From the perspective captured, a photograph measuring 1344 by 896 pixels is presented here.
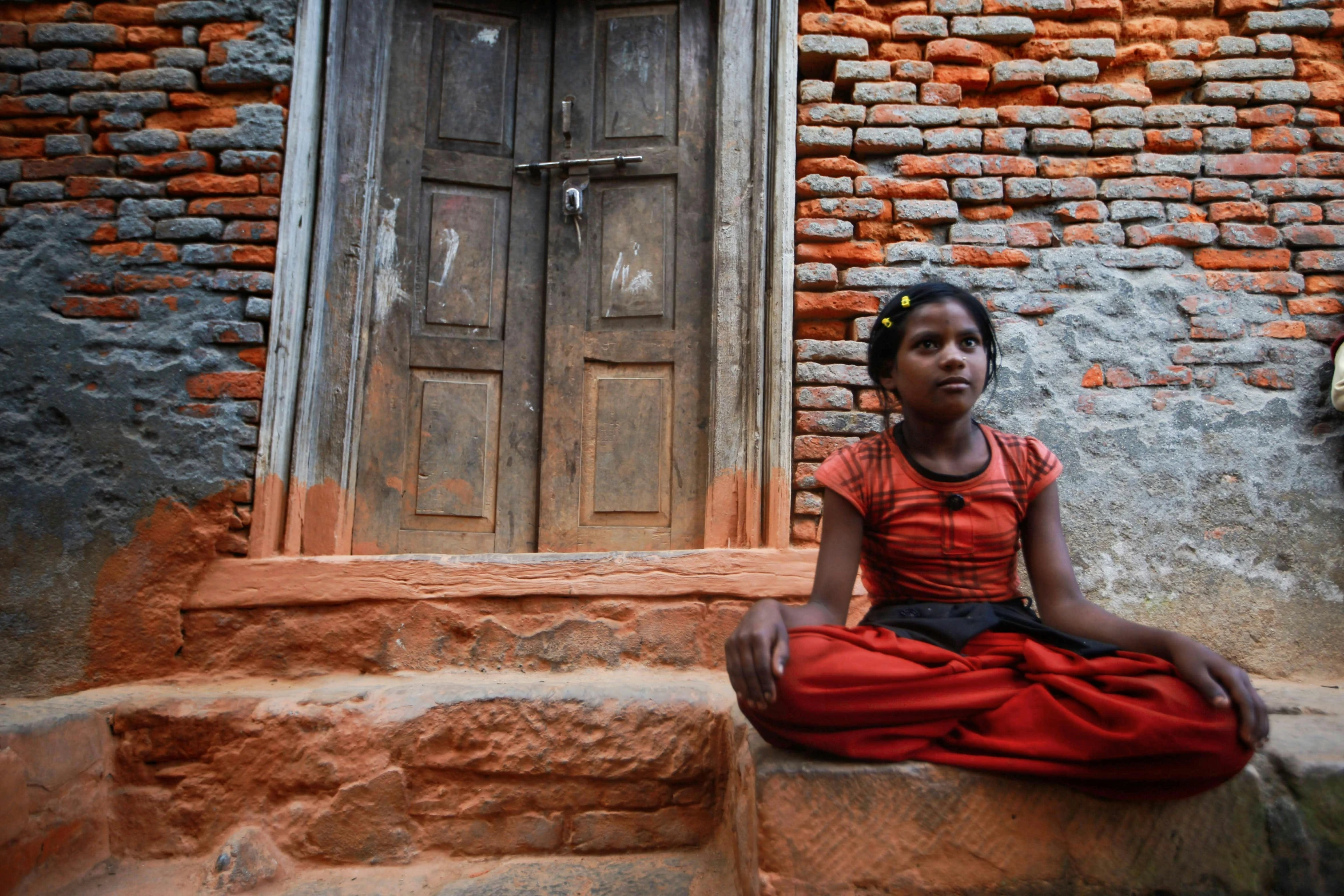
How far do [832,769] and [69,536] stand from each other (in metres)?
2.57

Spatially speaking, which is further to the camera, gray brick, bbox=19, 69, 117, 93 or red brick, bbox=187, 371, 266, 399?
gray brick, bbox=19, 69, 117, 93

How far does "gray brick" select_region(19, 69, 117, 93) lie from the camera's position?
10.4 ft

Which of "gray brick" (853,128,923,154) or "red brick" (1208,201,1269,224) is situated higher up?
"gray brick" (853,128,923,154)

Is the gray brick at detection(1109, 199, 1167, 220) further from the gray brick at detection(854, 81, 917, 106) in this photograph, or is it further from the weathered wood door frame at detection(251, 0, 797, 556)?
the weathered wood door frame at detection(251, 0, 797, 556)

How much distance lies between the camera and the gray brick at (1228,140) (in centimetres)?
304

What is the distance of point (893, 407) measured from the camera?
2.84 meters

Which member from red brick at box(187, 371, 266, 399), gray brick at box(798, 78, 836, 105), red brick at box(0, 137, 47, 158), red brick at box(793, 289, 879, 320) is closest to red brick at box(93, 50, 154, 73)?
red brick at box(0, 137, 47, 158)

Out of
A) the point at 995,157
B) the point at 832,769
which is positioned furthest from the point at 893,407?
the point at 832,769

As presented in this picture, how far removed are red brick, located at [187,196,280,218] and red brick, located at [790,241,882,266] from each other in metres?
0.17

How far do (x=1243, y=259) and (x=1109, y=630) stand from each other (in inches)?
76.6

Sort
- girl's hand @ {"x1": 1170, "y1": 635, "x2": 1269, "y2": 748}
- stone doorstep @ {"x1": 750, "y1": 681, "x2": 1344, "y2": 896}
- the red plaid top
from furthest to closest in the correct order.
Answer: the red plaid top
stone doorstep @ {"x1": 750, "y1": 681, "x2": 1344, "y2": 896}
girl's hand @ {"x1": 1170, "y1": 635, "x2": 1269, "y2": 748}

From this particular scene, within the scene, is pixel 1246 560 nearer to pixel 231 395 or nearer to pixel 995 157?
pixel 995 157

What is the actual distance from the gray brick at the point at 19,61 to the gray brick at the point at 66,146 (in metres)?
0.30

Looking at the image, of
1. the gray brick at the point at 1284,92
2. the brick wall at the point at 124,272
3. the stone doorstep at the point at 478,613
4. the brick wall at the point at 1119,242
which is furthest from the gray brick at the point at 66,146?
the gray brick at the point at 1284,92
